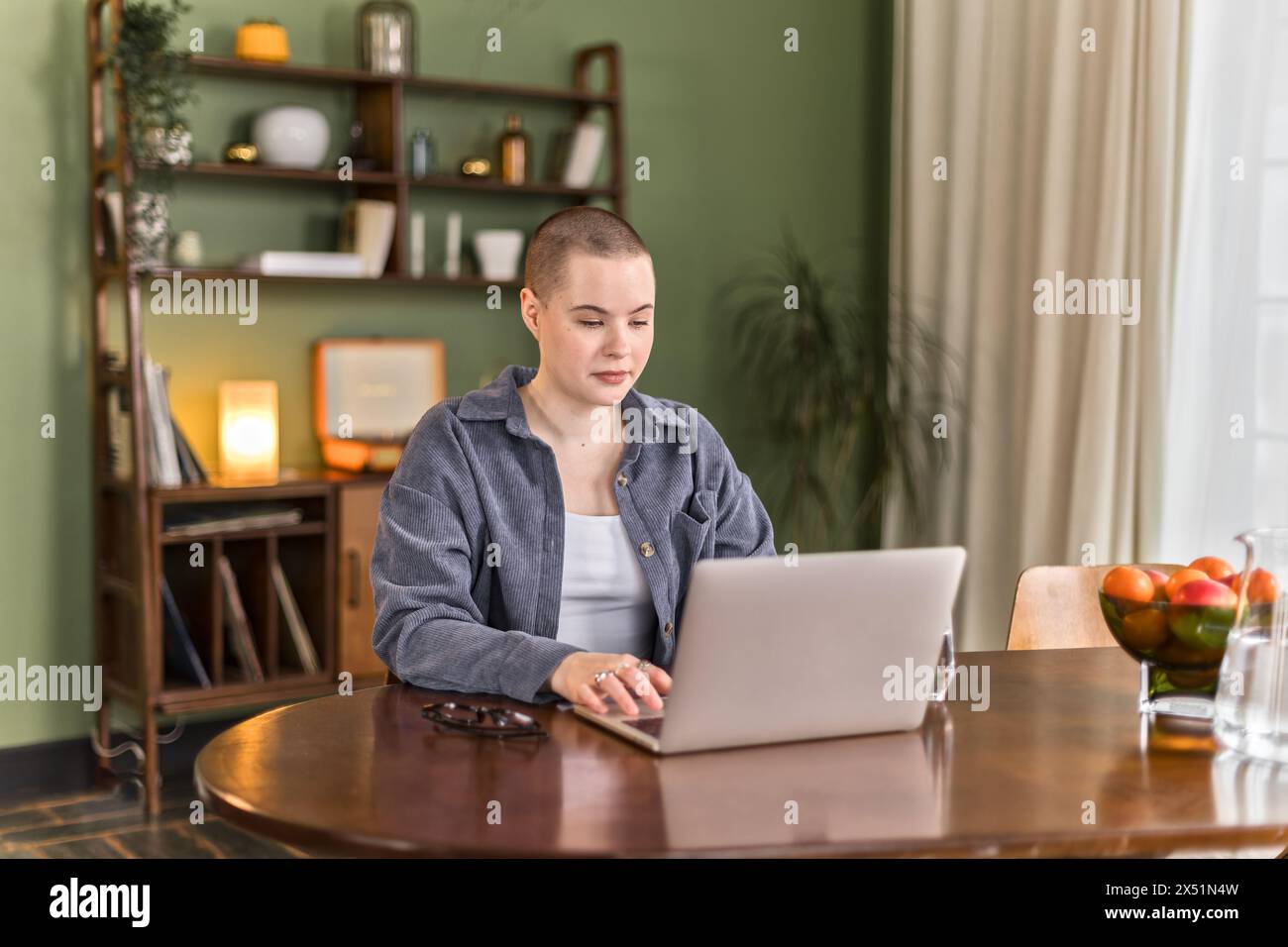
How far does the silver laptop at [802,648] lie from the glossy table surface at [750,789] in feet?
0.10

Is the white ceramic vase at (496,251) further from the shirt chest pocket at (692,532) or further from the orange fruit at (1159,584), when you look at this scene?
the orange fruit at (1159,584)

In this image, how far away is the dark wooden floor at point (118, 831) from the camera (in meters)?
3.37


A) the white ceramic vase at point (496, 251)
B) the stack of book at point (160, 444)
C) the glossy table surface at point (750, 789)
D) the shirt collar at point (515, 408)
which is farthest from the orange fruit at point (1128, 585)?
the white ceramic vase at point (496, 251)

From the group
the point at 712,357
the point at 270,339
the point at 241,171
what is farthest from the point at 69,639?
the point at 712,357

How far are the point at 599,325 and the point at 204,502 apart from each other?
7.25 ft

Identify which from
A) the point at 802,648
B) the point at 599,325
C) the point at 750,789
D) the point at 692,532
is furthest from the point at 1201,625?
the point at 599,325

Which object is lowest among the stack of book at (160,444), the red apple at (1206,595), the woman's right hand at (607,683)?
the woman's right hand at (607,683)

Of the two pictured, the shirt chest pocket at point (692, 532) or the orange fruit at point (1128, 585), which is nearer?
the orange fruit at point (1128, 585)

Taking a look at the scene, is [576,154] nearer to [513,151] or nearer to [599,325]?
[513,151]

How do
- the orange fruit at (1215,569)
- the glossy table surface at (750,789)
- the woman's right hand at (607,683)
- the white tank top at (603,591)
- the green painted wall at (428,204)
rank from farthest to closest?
the green painted wall at (428,204)
the white tank top at (603,591)
the orange fruit at (1215,569)
the woman's right hand at (607,683)
the glossy table surface at (750,789)

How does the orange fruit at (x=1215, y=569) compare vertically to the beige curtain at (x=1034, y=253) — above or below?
below

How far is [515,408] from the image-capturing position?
Answer: 2074 mm

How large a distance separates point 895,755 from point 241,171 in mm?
2892

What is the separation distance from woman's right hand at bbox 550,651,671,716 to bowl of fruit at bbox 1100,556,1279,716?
1.80ft
